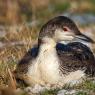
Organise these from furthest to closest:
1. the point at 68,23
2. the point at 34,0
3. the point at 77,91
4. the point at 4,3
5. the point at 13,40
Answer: the point at 34,0, the point at 4,3, the point at 13,40, the point at 68,23, the point at 77,91

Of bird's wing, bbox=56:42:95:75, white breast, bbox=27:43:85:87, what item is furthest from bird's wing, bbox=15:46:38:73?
bird's wing, bbox=56:42:95:75

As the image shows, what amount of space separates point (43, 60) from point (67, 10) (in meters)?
13.7

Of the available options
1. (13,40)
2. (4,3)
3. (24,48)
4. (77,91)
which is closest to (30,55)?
(77,91)

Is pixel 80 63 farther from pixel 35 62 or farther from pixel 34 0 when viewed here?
pixel 34 0

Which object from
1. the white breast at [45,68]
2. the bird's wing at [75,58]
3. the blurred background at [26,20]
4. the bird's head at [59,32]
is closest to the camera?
the white breast at [45,68]

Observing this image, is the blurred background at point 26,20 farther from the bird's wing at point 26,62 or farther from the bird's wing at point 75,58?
the bird's wing at point 75,58

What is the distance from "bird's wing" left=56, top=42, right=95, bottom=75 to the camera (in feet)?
30.9

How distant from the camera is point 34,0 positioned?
22516 millimetres

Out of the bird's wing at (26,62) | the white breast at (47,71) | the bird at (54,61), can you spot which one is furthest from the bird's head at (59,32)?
the bird's wing at (26,62)

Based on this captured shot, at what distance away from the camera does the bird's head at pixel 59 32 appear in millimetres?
9266

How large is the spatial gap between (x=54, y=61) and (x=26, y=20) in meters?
11.0

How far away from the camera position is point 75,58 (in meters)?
9.68

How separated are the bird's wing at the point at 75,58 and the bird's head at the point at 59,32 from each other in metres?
0.34

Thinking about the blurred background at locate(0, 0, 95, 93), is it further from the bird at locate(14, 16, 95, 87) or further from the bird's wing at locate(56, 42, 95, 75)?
the bird's wing at locate(56, 42, 95, 75)
